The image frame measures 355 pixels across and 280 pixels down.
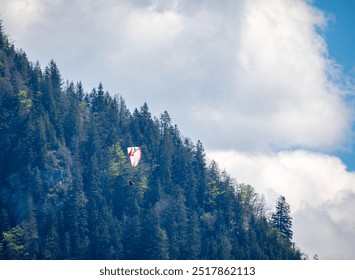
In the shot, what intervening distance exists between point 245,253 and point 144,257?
59.8ft

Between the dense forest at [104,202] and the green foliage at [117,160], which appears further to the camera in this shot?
the green foliage at [117,160]

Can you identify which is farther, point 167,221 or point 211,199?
point 211,199

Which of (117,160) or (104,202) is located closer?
(104,202)

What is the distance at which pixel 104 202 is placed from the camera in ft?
582

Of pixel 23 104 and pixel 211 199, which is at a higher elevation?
pixel 23 104

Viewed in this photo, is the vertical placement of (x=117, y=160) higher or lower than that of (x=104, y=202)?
higher

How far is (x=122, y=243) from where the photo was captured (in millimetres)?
167625

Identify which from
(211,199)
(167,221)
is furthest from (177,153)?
(167,221)

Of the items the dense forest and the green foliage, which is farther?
the green foliage

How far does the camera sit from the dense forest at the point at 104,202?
16638 centimetres

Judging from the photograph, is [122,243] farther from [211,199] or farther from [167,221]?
[211,199]

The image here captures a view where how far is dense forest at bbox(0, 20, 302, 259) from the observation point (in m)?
166
